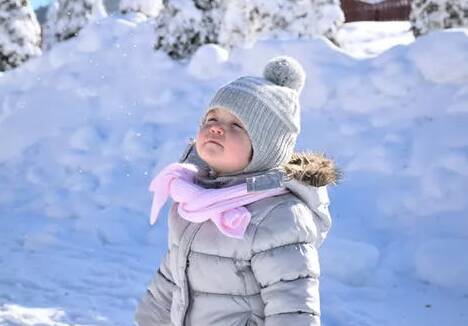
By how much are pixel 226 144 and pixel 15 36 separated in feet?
31.2

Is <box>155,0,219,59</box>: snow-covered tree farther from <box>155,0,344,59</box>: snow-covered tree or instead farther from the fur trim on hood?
the fur trim on hood

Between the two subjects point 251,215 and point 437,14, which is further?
point 437,14

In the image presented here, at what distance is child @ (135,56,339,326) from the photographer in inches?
83.4

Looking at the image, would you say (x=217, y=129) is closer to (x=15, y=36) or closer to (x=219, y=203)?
(x=219, y=203)

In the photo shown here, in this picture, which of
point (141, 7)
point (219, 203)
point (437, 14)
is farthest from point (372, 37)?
point (219, 203)

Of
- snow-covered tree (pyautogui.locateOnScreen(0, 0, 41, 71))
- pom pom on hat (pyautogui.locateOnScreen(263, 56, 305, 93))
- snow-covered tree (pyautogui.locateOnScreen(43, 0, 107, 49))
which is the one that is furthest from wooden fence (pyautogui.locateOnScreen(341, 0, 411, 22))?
pom pom on hat (pyautogui.locateOnScreen(263, 56, 305, 93))

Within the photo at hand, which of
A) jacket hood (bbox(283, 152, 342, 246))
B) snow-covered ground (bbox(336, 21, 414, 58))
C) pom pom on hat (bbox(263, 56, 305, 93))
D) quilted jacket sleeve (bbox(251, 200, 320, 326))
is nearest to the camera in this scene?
quilted jacket sleeve (bbox(251, 200, 320, 326))

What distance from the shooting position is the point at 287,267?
2096 mm

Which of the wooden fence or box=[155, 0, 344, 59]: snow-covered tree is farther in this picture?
the wooden fence

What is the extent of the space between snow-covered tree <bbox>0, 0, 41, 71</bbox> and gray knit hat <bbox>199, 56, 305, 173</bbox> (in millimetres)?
9318

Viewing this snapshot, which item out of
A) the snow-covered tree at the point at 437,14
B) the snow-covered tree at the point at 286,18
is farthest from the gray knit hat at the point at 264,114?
the snow-covered tree at the point at 286,18

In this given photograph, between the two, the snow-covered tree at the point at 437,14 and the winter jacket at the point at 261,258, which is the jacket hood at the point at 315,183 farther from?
the snow-covered tree at the point at 437,14

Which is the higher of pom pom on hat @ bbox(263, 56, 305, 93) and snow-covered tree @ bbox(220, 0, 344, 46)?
pom pom on hat @ bbox(263, 56, 305, 93)

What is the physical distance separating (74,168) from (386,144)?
3.15m
